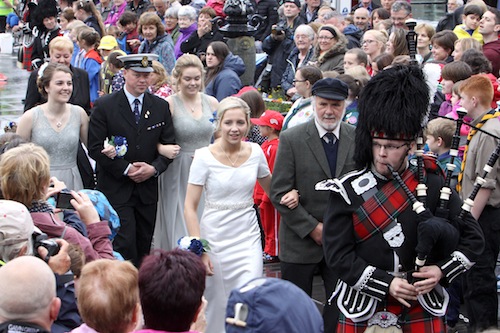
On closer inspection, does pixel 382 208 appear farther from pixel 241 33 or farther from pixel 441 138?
pixel 241 33

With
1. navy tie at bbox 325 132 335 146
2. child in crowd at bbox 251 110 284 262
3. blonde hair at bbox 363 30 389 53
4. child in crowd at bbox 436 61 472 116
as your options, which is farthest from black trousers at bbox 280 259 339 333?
blonde hair at bbox 363 30 389 53

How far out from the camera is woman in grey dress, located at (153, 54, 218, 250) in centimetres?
817

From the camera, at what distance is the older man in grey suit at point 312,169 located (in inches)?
246

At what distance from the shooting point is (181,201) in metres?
8.40

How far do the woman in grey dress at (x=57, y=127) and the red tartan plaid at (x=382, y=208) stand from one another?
12.5ft

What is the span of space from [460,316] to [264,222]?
1.86m

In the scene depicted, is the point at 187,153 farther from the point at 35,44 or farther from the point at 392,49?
the point at 35,44

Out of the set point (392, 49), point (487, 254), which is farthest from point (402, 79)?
point (392, 49)

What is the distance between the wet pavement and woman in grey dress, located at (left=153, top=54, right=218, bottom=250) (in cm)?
623

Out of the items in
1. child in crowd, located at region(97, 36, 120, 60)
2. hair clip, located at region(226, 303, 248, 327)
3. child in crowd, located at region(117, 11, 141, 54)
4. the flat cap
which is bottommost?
child in crowd, located at region(117, 11, 141, 54)

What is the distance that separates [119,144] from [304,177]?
6.97 ft

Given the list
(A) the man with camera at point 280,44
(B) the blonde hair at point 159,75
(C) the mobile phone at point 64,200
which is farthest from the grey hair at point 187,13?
(C) the mobile phone at point 64,200

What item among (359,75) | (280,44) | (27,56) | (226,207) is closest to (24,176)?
(226,207)

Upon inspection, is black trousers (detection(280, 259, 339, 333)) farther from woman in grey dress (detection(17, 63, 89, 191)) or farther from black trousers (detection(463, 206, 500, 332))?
woman in grey dress (detection(17, 63, 89, 191))
